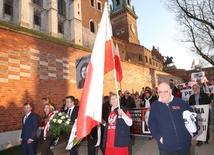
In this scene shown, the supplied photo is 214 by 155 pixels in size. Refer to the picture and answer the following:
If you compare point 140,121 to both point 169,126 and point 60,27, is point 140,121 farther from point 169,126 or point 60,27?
point 60,27

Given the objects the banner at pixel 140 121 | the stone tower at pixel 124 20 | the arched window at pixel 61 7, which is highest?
the stone tower at pixel 124 20

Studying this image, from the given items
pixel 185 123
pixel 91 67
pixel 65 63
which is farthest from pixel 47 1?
pixel 185 123

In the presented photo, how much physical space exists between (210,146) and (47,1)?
73.2 ft

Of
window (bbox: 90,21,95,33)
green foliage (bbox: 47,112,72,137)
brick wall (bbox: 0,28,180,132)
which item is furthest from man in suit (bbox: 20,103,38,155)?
window (bbox: 90,21,95,33)

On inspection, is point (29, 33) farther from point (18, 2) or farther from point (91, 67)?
point (18, 2)

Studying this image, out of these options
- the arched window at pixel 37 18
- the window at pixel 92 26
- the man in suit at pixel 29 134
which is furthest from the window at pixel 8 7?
the man in suit at pixel 29 134

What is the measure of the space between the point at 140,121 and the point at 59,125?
3.56 m

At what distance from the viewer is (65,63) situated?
42.2 ft

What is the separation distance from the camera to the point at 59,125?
4.89 meters

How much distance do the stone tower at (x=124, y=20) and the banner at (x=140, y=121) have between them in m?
35.9

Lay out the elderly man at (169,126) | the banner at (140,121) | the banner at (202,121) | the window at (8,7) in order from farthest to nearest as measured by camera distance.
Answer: the window at (8,7), the banner at (140,121), the banner at (202,121), the elderly man at (169,126)

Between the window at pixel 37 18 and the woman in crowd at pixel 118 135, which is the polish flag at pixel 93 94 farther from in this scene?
the window at pixel 37 18

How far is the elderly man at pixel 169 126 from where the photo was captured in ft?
8.75

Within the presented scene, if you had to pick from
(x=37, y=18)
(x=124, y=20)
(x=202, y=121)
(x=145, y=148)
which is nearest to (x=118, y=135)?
(x=145, y=148)
